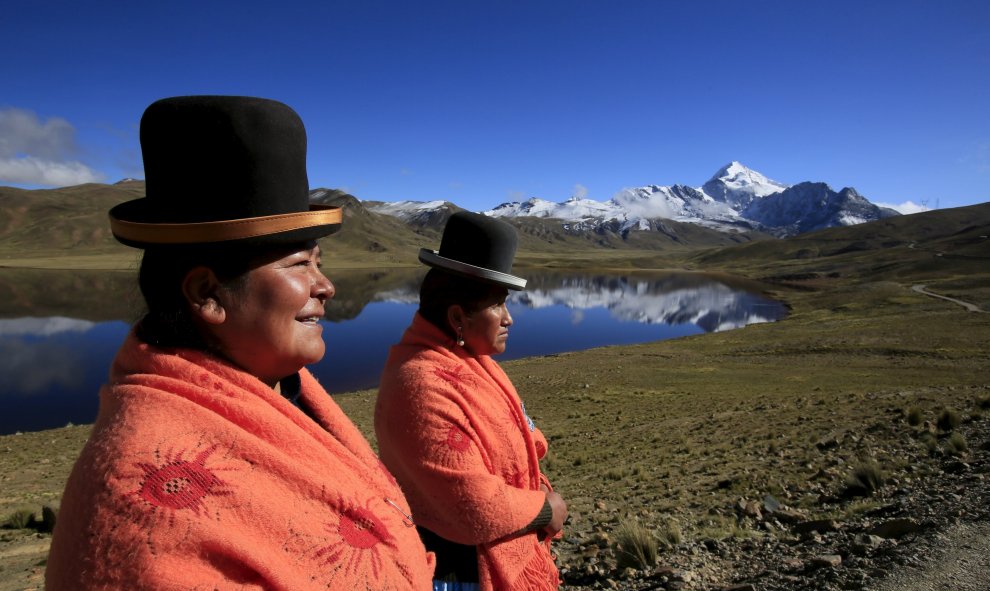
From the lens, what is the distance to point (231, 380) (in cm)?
129

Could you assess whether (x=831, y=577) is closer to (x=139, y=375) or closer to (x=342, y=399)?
(x=139, y=375)

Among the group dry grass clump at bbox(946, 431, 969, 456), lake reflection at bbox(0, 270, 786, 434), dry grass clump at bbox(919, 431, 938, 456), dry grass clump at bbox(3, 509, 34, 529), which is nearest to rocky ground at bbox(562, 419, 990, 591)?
dry grass clump at bbox(946, 431, 969, 456)

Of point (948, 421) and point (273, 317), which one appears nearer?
point (273, 317)

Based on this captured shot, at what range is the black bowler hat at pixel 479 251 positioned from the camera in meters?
2.59

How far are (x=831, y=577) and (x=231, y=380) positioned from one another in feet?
13.9

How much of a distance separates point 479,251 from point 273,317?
1396 mm

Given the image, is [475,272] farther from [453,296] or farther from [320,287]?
[320,287]

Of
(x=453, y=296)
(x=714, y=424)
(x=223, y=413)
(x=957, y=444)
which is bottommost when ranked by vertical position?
(x=714, y=424)

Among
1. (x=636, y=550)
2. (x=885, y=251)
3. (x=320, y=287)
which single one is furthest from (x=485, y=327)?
(x=885, y=251)

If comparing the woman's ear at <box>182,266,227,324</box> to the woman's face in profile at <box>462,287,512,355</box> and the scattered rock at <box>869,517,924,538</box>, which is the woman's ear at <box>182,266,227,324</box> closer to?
the woman's face in profile at <box>462,287,512,355</box>

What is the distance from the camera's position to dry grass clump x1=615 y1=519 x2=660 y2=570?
4.69 meters

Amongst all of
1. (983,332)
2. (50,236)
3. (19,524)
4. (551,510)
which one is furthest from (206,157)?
(50,236)

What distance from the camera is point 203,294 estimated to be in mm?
1296

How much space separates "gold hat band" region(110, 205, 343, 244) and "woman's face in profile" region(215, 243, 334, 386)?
3.3 inches
